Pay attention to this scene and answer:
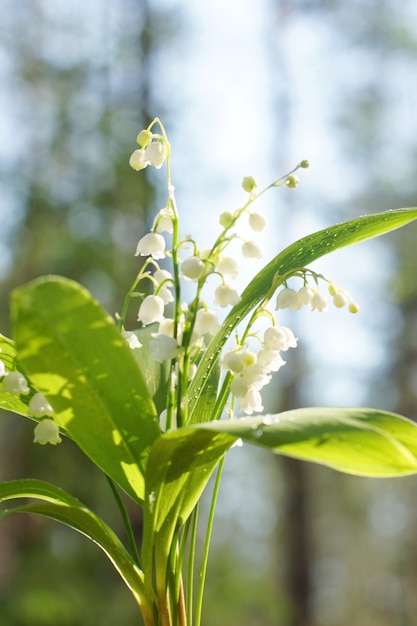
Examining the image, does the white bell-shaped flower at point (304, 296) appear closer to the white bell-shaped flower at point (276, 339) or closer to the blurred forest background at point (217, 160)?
the white bell-shaped flower at point (276, 339)

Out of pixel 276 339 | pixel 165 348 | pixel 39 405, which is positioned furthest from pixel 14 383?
pixel 276 339

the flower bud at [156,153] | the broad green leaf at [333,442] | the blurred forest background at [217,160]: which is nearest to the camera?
the broad green leaf at [333,442]

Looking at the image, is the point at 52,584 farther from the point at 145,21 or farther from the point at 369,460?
the point at 369,460

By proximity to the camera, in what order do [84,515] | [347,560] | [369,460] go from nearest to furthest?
[369,460], [84,515], [347,560]

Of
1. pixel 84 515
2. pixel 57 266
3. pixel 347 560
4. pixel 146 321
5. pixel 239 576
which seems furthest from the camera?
pixel 347 560

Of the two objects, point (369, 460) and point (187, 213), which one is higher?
point (187, 213)

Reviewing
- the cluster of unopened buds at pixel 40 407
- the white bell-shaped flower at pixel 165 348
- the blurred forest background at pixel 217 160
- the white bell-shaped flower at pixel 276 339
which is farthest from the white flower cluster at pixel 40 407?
the blurred forest background at pixel 217 160

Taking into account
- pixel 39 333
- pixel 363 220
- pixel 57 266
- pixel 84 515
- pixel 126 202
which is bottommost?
pixel 84 515

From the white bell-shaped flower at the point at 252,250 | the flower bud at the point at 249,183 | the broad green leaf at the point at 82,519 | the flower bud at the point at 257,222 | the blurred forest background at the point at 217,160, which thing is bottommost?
the broad green leaf at the point at 82,519

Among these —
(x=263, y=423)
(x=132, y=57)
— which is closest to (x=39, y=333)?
(x=263, y=423)
